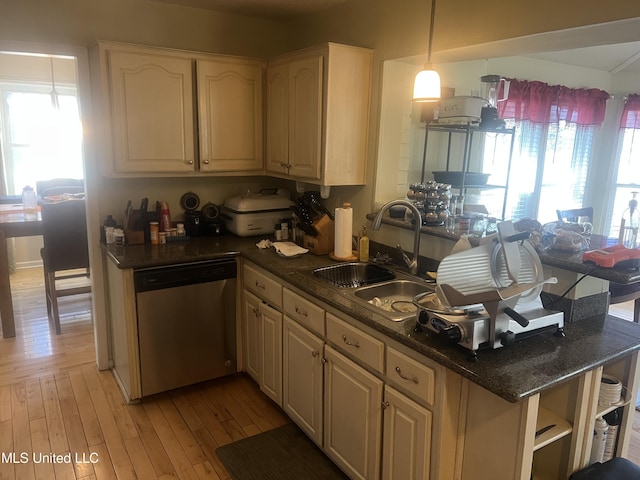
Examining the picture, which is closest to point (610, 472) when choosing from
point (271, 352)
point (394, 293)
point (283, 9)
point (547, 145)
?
point (394, 293)

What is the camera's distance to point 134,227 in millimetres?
2986

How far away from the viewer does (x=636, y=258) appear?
5.49 feet

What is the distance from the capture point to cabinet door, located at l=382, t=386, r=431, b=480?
5.52 ft

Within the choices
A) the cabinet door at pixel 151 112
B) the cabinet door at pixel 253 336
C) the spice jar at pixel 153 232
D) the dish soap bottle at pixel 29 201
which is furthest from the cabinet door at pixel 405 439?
the dish soap bottle at pixel 29 201

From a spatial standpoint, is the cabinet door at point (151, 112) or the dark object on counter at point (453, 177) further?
the dark object on counter at point (453, 177)

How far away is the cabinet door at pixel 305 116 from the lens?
2.68m

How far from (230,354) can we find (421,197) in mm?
1572

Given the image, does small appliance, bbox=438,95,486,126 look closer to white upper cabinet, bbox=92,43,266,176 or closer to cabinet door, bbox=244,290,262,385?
white upper cabinet, bbox=92,43,266,176

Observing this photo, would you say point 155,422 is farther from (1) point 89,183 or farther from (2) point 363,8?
(2) point 363,8

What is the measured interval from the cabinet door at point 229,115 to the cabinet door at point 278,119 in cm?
8

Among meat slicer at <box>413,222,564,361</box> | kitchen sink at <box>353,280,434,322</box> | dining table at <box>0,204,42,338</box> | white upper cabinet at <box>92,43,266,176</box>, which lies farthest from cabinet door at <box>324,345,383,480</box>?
dining table at <box>0,204,42,338</box>

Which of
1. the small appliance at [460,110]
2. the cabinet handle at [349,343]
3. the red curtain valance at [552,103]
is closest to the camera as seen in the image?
the cabinet handle at [349,343]

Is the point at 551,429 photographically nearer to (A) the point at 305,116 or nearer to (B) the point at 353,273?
(B) the point at 353,273

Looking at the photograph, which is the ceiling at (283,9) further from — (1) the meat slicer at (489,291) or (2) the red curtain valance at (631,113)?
(1) the meat slicer at (489,291)
